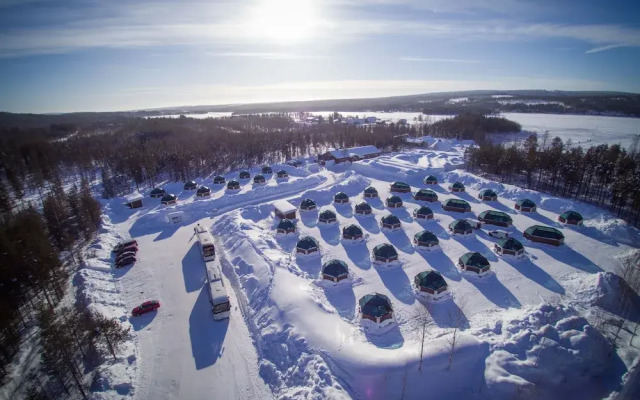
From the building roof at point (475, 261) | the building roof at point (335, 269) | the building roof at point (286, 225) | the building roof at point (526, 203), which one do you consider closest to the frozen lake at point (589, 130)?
the building roof at point (526, 203)

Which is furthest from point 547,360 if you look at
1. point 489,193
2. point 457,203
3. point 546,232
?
point 489,193

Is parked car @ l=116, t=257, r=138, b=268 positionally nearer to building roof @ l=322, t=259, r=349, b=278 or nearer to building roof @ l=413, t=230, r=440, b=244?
building roof @ l=322, t=259, r=349, b=278

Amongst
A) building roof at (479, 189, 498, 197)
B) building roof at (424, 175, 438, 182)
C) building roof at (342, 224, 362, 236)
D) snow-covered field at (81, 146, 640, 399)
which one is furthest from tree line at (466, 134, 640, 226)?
building roof at (342, 224, 362, 236)

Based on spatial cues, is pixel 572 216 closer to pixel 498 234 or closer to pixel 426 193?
pixel 498 234

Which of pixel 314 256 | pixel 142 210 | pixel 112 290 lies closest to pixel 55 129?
pixel 142 210

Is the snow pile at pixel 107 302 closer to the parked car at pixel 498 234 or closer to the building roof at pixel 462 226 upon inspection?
the building roof at pixel 462 226
